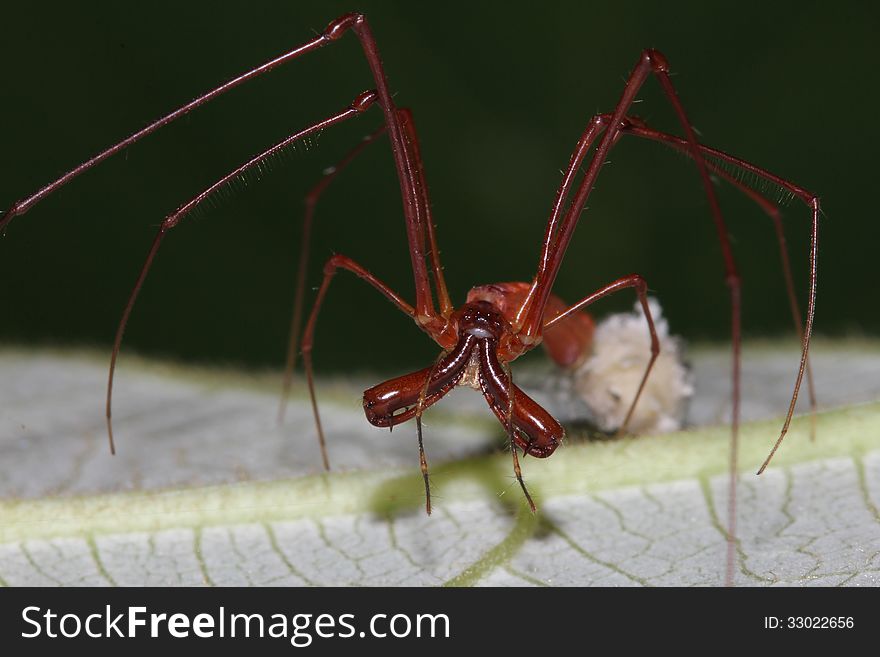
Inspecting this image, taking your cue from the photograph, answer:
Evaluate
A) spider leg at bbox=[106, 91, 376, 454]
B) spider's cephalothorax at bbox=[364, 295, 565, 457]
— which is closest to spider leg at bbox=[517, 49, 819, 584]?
spider's cephalothorax at bbox=[364, 295, 565, 457]

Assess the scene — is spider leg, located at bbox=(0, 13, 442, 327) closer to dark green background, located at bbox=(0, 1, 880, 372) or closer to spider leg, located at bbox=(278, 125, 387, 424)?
spider leg, located at bbox=(278, 125, 387, 424)

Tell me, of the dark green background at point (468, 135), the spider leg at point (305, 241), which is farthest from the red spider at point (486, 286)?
the dark green background at point (468, 135)

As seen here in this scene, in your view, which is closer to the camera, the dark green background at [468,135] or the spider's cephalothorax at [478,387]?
the spider's cephalothorax at [478,387]

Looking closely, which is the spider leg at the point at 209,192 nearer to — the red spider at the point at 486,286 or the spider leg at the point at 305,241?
the red spider at the point at 486,286

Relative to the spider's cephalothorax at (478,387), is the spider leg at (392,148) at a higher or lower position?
higher


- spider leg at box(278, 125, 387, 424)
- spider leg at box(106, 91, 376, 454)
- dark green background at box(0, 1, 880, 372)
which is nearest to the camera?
spider leg at box(106, 91, 376, 454)

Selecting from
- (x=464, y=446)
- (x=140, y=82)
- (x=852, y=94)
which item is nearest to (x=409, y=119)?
(x=464, y=446)

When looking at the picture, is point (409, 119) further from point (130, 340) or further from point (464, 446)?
point (130, 340)
